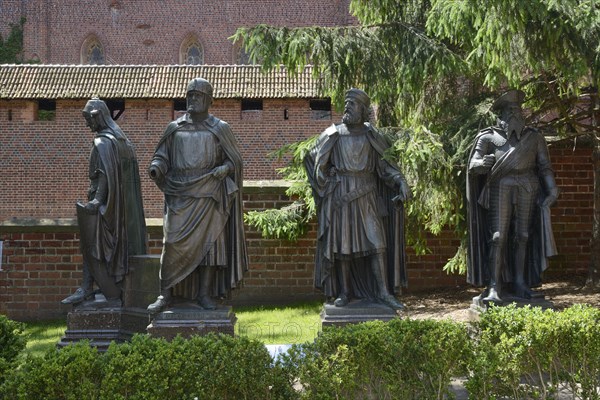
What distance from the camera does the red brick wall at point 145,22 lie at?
27.8m

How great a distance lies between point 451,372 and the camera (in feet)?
18.1

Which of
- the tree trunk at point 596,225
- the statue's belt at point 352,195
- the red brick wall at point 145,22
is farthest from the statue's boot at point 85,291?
the red brick wall at point 145,22

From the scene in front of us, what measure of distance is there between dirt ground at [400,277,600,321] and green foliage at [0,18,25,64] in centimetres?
2024

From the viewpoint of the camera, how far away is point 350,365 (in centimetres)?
539

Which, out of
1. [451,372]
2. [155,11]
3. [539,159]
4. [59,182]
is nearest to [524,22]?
[539,159]

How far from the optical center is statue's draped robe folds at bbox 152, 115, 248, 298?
6.96 metres

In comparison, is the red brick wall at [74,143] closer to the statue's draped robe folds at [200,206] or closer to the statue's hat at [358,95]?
the statue's hat at [358,95]

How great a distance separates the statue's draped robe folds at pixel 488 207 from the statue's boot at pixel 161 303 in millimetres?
3015

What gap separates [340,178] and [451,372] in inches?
91.1

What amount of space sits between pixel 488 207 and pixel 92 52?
2455 centimetres

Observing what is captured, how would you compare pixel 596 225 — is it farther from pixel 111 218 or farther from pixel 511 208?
pixel 111 218

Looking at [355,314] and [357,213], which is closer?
[355,314]

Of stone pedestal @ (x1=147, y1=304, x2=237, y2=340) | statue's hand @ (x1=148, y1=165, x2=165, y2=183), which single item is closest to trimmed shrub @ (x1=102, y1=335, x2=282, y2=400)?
stone pedestal @ (x1=147, y1=304, x2=237, y2=340)

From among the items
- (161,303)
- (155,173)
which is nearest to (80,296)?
(161,303)
